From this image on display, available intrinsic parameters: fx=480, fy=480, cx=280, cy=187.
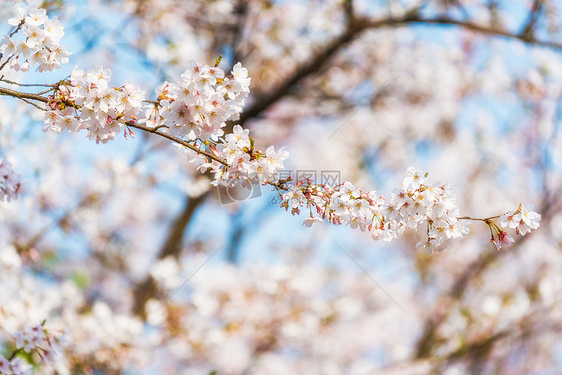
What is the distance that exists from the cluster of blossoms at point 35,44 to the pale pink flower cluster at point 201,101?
0.40m

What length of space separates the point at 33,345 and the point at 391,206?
1.64 meters

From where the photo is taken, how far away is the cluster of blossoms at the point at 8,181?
1975mm

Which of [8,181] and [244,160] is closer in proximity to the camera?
[244,160]

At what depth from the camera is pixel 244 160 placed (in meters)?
1.64

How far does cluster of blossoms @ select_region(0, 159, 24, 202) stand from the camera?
1.97 metres

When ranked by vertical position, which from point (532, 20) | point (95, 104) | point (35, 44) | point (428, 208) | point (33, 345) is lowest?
point (33, 345)

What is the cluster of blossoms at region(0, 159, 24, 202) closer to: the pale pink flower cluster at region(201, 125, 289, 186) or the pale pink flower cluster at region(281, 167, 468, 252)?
the pale pink flower cluster at region(201, 125, 289, 186)

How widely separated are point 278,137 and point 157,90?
8.75 meters

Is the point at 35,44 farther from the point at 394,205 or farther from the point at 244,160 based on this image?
the point at 394,205

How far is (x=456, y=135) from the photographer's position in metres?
8.41

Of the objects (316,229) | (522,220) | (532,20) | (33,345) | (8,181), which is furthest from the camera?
(316,229)

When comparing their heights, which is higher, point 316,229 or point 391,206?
point 316,229

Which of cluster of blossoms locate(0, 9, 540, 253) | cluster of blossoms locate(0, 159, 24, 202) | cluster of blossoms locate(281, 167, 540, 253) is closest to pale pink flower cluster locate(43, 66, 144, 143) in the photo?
cluster of blossoms locate(0, 9, 540, 253)

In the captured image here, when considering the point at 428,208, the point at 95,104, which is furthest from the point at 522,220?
the point at 95,104
